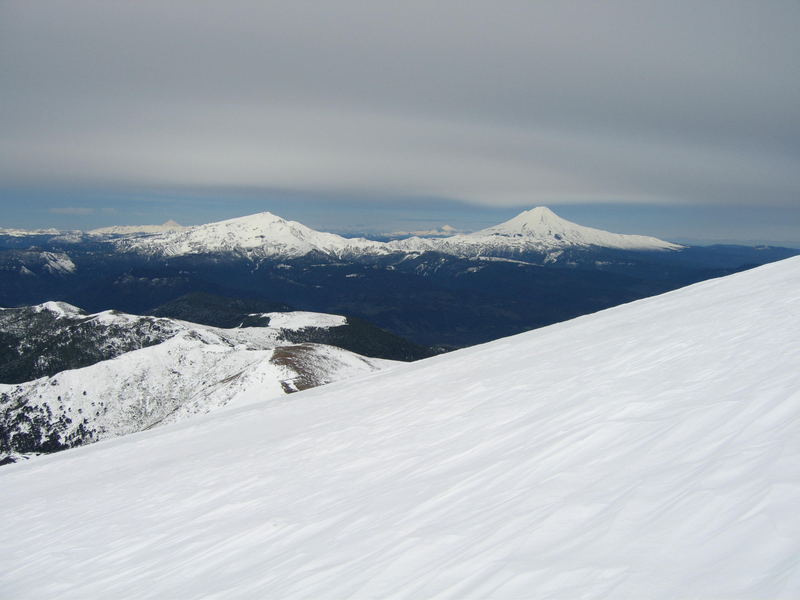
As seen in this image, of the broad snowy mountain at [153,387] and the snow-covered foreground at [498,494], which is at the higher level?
the snow-covered foreground at [498,494]

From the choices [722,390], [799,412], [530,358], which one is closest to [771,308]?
[530,358]

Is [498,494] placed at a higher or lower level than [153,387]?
higher

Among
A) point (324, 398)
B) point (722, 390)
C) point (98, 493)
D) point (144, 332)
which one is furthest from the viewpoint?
point (144, 332)

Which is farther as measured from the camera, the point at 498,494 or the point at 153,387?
the point at 153,387

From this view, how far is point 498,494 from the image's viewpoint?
5.64 meters

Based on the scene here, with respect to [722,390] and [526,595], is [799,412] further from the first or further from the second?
[526,595]

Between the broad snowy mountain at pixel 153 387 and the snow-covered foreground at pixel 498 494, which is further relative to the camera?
the broad snowy mountain at pixel 153 387

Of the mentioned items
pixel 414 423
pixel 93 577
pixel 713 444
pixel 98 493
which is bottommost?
pixel 98 493

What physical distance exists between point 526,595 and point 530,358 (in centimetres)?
1169

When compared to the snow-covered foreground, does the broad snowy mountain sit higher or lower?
lower

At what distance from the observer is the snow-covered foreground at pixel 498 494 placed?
356 centimetres

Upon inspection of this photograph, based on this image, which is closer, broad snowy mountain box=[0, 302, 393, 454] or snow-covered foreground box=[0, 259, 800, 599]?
snow-covered foreground box=[0, 259, 800, 599]

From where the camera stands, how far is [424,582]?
4164mm

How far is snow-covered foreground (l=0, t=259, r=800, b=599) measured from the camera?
356 cm
